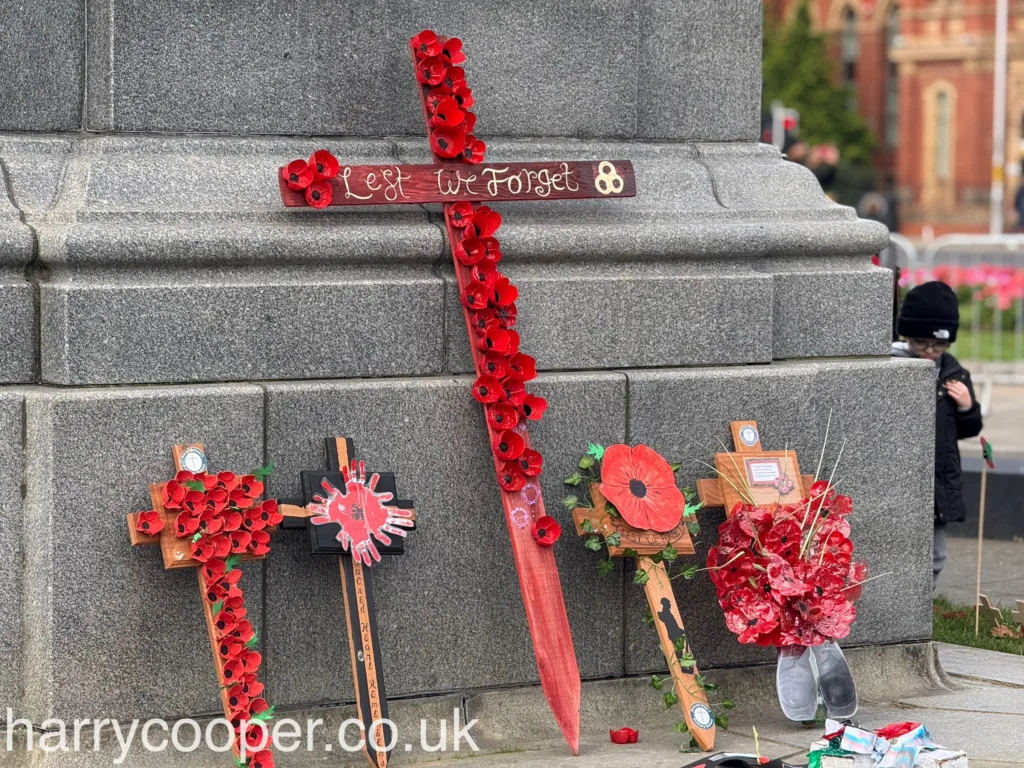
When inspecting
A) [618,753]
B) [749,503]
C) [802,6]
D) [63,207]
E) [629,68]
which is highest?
[802,6]

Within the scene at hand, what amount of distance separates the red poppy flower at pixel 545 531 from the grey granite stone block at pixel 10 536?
1524mm

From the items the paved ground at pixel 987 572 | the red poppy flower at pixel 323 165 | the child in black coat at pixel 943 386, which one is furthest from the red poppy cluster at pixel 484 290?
the paved ground at pixel 987 572

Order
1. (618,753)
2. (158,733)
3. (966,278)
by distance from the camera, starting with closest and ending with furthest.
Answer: (158,733) < (618,753) < (966,278)

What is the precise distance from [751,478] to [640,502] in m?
0.49

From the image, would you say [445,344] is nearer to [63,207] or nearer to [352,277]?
[352,277]

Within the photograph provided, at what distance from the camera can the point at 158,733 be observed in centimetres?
537

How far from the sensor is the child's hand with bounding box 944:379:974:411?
802cm

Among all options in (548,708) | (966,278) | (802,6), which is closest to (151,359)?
(548,708)

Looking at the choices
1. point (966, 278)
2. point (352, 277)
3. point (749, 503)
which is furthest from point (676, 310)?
point (966, 278)

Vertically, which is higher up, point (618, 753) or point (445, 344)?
point (445, 344)

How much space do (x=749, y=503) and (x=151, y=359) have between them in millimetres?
1947

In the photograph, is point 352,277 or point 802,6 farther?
point 802,6

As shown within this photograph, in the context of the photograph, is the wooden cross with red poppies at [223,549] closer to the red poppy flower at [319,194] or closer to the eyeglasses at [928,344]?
the red poppy flower at [319,194]

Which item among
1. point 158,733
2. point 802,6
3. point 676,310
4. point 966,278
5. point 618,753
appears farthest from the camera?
point 802,6
